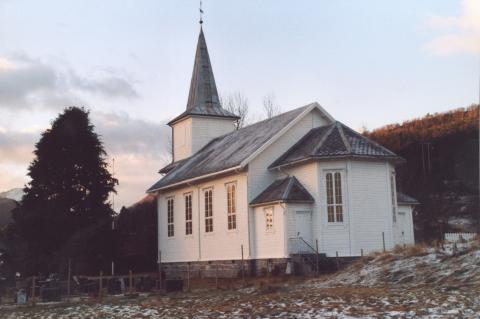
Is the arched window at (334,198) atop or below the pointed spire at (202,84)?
below

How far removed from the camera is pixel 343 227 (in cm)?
2727

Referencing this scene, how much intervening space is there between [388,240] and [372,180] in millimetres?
2812

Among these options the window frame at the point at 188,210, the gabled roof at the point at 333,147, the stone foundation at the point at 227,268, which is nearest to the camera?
the gabled roof at the point at 333,147

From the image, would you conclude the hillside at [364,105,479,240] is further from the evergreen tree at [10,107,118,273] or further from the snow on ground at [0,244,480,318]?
the evergreen tree at [10,107,118,273]

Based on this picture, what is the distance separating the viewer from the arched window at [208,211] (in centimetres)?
3275

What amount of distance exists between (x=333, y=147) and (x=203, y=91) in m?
18.0

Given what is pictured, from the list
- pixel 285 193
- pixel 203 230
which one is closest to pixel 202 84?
pixel 203 230

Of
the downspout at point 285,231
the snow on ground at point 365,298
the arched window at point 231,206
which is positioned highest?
the arched window at point 231,206

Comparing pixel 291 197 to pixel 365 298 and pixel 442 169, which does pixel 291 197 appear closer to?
pixel 365 298

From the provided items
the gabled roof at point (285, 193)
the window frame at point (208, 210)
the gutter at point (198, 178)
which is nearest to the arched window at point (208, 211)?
the window frame at point (208, 210)

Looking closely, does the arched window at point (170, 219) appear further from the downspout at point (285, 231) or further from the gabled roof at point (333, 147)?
the downspout at point (285, 231)

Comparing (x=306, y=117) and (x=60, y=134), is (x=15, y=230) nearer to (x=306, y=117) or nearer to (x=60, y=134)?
(x=60, y=134)

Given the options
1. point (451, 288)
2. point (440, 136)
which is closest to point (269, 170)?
point (451, 288)

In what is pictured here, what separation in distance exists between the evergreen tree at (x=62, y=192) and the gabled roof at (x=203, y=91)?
27.2 feet
